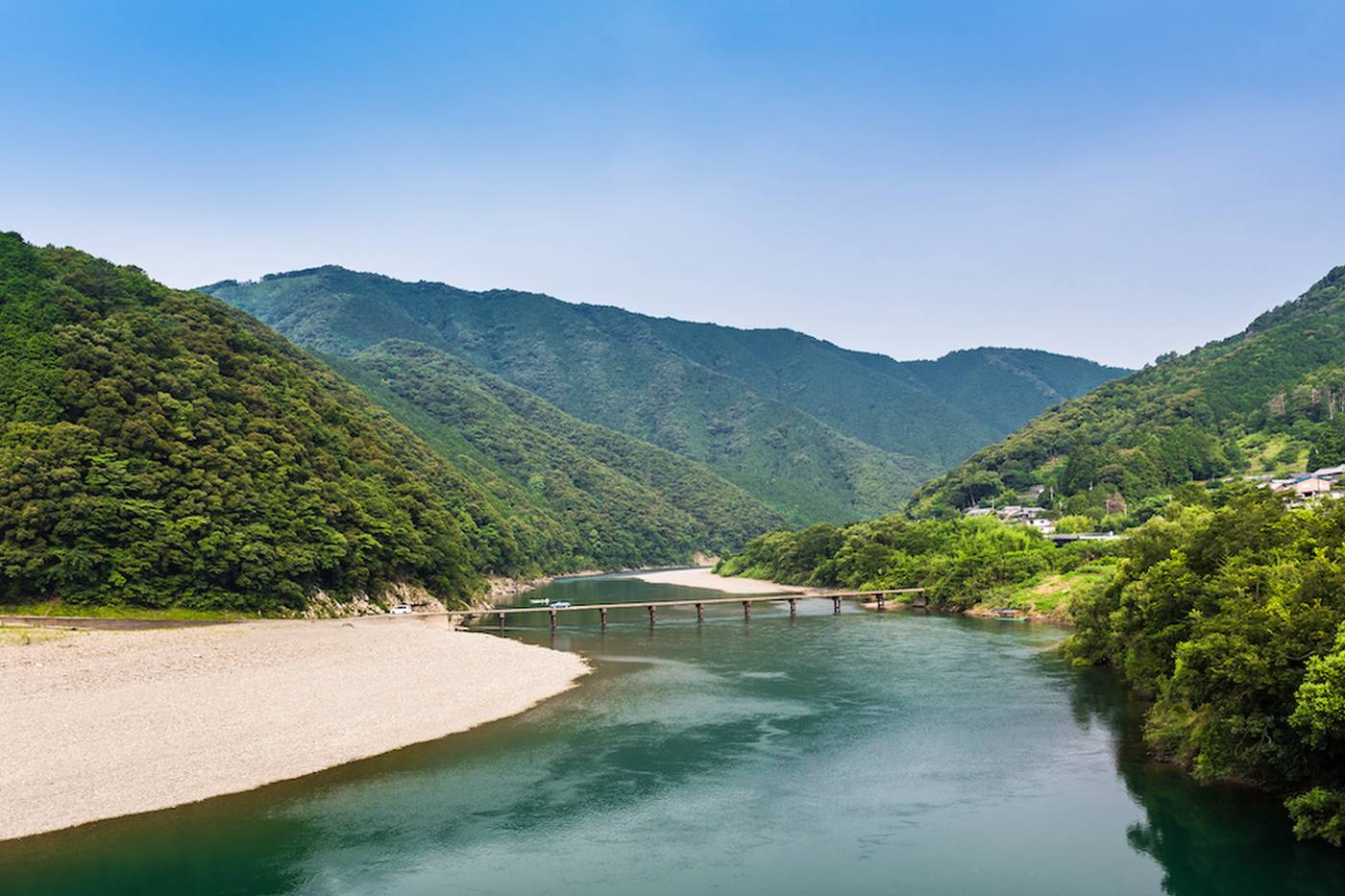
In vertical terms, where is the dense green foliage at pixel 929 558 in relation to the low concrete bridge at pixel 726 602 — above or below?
above

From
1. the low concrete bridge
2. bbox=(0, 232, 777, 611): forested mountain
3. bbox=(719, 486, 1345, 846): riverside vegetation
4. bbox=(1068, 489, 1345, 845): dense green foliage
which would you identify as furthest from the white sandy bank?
bbox=(1068, 489, 1345, 845): dense green foliage

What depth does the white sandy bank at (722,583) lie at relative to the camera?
14450 cm

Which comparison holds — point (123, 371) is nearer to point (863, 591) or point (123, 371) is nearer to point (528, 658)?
point (528, 658)

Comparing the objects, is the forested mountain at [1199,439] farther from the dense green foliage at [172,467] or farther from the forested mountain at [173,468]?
the forested mountain at [173,468]

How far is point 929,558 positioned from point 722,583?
4695 centimetres

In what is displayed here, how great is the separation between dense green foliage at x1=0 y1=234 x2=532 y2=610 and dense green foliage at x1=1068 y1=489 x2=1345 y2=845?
7043 cm

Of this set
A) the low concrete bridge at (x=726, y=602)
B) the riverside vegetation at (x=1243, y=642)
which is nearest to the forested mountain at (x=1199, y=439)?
Answer: the low concrete bridge at (x=726, y=602)

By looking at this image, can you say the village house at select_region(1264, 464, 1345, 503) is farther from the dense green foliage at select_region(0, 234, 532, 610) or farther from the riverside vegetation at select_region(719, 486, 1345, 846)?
the dense green foliage at select_region(0, 234, 532, 610)

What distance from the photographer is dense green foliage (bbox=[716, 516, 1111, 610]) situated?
348 ft

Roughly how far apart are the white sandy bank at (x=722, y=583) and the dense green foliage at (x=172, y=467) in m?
47.9

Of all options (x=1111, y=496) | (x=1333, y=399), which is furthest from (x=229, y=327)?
(x=1333, y=399)

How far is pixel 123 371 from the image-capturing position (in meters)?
85.8

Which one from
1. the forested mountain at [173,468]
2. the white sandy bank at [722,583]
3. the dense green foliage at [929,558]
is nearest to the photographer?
the forested mountain at [173,468]

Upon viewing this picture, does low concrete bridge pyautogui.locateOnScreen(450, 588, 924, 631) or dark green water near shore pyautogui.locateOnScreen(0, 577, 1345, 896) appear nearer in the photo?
dark green water near shore pyautogui.locateOnScreen(0, 577, 1345, 896)
